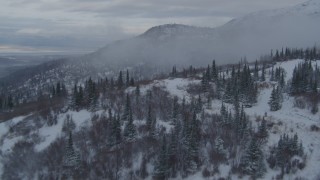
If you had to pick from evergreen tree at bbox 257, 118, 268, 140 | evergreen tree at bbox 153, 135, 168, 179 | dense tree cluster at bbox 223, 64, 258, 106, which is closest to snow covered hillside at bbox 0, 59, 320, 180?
evergreen tree at bbox 153, 135, 168, 179

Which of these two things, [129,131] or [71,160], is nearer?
[71,160]

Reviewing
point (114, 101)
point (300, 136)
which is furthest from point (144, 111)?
point (300, 136)

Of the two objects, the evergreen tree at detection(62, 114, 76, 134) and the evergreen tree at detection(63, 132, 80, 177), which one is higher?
the evergreen tree at detection(62, 114, 76, 134)

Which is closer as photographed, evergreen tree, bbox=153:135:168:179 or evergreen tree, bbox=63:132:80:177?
evergreen tree, bbox=153:135:168:179

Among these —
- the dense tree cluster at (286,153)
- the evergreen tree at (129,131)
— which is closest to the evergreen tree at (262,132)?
the dense tree cluster at (286,153)

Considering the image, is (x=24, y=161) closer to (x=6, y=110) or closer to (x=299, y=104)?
(x=6, y=110)

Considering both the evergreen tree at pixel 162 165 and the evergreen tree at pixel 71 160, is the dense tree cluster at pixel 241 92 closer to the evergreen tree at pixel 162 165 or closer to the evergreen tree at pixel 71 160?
the evergreen tree at pixel 162 165

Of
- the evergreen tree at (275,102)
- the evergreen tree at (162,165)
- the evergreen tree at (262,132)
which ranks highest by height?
the evergreen tree at (275,102)

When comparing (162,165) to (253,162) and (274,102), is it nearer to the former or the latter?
(253,162)

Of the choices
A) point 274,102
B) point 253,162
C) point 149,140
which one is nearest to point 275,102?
point 274,102

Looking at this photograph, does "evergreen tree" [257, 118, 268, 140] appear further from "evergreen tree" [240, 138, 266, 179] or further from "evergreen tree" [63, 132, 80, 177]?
"evergreen tree" [63, 132, 80, 177]

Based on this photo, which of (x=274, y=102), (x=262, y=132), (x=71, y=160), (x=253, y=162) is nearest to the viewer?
(x=253, y=162)
